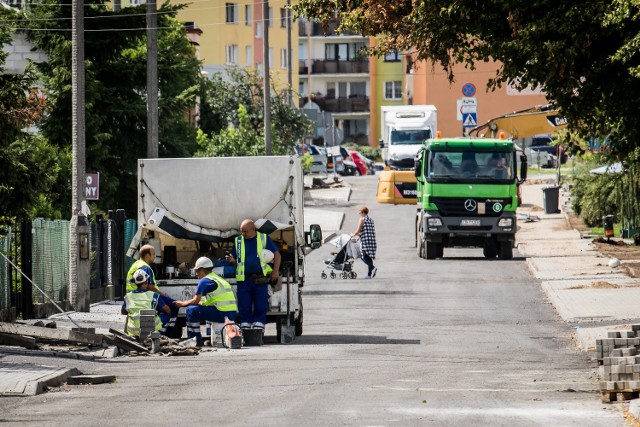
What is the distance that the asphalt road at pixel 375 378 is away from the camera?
1222 cm

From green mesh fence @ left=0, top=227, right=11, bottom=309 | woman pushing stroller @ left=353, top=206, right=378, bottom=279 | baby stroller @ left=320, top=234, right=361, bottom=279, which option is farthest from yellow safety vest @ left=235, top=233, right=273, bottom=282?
baby stroller @ left=320, top=234, right=361, bottom=279

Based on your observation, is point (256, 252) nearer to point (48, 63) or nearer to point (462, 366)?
point (462, 366)

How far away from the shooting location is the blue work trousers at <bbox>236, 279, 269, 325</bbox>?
66.5 feet

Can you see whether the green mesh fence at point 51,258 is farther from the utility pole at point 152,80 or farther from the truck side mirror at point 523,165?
the truck side mirror at point 523,165

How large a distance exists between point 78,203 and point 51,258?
1.39 meters

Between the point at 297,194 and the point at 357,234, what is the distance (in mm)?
12875

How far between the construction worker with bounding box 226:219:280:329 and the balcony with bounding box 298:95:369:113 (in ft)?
322

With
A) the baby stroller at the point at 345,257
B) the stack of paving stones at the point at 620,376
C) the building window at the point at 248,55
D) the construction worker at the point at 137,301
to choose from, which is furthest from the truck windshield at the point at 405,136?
the stack of paving stones at the point at 620,376

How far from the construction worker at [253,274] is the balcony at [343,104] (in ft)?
322

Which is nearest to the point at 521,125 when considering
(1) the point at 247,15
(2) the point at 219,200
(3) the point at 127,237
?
(3) the point at 127,237

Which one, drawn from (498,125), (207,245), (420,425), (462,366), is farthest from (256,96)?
(420,425)

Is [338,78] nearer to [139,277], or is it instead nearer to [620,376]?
[139,277]

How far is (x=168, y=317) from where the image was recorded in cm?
2070

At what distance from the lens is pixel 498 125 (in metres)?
46.7
